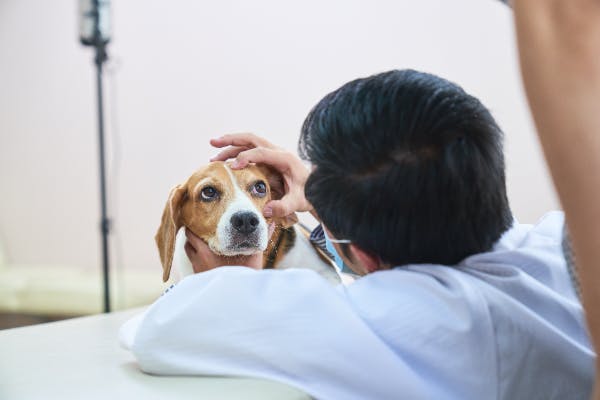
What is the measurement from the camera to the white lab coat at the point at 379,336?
0.59m

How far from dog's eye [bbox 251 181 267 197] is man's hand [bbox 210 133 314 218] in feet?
0.06

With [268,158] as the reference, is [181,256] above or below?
below

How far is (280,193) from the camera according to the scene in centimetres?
94

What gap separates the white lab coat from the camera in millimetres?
594

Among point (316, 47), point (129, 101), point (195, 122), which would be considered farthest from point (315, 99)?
point (129, 101)

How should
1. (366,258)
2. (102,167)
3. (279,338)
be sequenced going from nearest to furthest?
(279,338) → (366,258) → (102,167)

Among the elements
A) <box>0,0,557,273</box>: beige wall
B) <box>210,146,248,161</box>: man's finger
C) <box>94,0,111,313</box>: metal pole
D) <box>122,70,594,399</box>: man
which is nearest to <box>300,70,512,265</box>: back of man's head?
<box>122,70,594,399</box>: man

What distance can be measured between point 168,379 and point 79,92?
160 centimetres

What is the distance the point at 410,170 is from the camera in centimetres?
64

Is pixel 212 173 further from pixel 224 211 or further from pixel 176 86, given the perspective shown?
pixel 176 86

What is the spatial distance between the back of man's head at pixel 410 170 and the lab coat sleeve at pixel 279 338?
8 centimetres

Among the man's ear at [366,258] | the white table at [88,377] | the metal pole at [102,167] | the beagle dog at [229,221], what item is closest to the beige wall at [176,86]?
the metal pole at [102,167]

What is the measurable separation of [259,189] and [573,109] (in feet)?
1.77

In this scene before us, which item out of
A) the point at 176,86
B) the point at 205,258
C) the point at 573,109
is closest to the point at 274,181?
the point at 205,258
